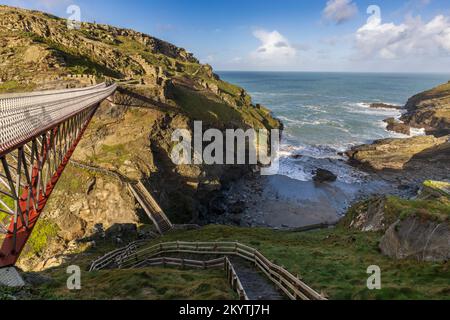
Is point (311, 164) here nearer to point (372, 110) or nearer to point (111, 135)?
point (111, 135)

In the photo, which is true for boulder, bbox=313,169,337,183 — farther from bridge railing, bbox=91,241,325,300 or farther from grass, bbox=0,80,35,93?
grass, bbox=0,80,35,93

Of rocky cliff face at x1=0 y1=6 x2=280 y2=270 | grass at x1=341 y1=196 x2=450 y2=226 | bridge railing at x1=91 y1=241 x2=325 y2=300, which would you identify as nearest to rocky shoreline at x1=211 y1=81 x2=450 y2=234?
rocky cliff face at x1=0 y1=6 x2=280 y2=270

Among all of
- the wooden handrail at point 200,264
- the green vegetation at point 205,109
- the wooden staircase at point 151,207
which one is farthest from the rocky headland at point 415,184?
the green vegetation at point 205,109

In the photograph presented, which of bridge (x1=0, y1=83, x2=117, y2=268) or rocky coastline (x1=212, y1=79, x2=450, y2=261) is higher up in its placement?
bridge (x1=0, y1=83, x2=117, y2=268)

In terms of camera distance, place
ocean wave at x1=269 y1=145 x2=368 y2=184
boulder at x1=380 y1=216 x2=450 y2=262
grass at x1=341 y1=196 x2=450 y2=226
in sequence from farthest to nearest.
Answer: ocean wave at x1=269 y1=145 x2=368 y2=184 < grass at x1=341 y1=196 x2=450 y2=226 < boulder at x1=380 y1=216 x2=450 y2=262

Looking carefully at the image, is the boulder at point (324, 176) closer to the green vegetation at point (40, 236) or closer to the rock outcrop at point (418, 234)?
→ the rock outcrop at point (418, 234)

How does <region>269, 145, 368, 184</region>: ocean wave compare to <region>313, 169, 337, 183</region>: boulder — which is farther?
<region>269, 145, 368, 184</region>: ocean wave
